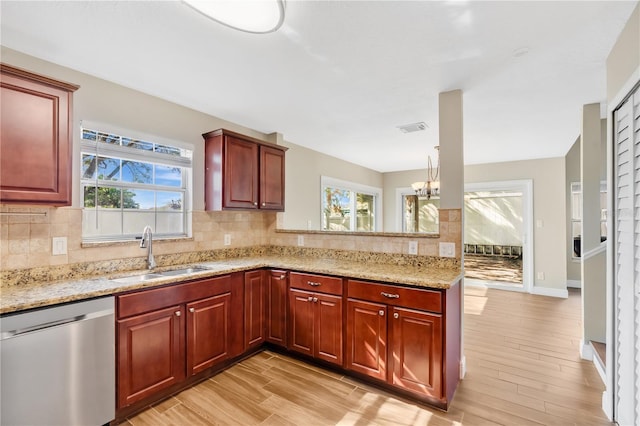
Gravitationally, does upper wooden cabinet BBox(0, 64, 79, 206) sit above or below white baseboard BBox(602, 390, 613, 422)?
above

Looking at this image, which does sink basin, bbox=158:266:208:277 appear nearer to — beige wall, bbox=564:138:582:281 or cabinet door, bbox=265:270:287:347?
cabinet door, bbox=265:270:287:347

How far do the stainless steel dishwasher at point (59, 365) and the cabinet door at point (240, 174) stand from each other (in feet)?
4.70

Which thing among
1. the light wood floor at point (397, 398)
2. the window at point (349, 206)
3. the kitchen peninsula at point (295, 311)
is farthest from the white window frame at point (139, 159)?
the window at point (349, 206)

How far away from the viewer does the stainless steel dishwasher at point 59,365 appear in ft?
5.01

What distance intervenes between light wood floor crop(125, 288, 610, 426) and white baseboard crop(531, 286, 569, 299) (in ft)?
7.67

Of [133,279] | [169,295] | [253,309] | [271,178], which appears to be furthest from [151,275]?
[271,178]

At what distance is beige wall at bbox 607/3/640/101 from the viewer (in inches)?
62.4

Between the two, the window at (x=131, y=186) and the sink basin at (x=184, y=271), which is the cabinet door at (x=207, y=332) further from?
the window at (x=131, y=186)

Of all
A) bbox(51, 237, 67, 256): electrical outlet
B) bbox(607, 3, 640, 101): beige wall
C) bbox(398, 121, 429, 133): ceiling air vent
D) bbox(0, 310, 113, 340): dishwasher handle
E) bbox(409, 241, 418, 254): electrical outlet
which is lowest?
bbox(0, 310, 113, 340): dishwasher handle

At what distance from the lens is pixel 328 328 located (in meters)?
2.55

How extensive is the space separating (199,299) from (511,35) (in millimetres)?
2814

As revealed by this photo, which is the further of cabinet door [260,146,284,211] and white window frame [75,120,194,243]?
cabinet door [260,146,284,211]

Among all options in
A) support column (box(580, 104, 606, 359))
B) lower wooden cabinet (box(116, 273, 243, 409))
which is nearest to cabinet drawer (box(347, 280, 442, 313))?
lower wooden cabinet (box(116, 273, 243, 409))

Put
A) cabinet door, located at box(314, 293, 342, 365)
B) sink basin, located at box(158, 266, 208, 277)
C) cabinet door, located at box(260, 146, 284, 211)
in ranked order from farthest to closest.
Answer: cabinet door, located at box(260, 146, 284, 211) → sink basin, located at box(158, 266, 208, 277) → cabinet door, located at box(314, 293, 342, 365)
